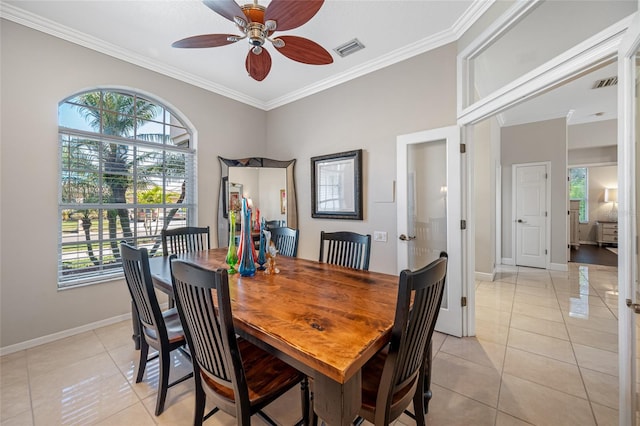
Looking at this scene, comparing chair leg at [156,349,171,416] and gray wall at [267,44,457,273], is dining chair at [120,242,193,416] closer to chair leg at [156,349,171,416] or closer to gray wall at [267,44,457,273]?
chair leg at [156,349,171,416]

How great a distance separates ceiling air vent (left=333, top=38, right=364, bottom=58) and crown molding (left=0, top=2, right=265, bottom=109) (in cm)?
177

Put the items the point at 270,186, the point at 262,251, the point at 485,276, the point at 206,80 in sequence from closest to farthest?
1. the point at 262,251
2. the point at 206,80
3. the point at 270,186
4. the point at 485,276

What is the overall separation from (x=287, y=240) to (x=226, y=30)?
2.12 metres

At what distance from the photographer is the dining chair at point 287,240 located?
2.68 metres

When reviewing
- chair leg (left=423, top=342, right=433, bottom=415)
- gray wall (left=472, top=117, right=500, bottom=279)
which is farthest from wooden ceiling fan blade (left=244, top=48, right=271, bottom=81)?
gray wall (left=472, top=117, right=500, bottom=279)

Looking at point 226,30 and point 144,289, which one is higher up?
point 226,30

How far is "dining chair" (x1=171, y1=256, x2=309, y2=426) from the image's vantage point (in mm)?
1055

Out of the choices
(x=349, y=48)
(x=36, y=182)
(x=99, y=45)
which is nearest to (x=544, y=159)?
(x=349, y=48)

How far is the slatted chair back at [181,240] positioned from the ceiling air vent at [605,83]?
224 inches

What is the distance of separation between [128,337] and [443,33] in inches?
167

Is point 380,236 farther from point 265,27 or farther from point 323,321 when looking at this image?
point 265,27

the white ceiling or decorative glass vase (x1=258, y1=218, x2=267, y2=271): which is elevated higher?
the white ceiling

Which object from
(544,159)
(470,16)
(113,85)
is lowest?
(544,159)

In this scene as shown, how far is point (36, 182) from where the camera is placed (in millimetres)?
2412
